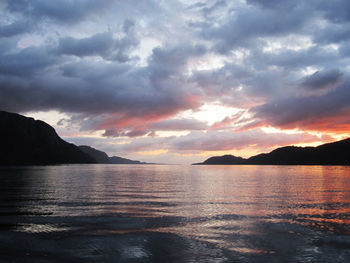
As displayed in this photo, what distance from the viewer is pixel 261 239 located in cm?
2325

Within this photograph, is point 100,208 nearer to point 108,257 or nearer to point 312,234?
point 108,257

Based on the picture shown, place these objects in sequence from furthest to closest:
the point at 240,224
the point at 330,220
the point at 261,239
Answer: the point at 330,220 < the point at 240,224 < the point at 261,239

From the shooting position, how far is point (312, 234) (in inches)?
979

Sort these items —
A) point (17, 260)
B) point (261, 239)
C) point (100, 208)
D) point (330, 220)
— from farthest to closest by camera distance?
point (100, 208) → point (330, 220) → point (261, 239) → point (17, 260)

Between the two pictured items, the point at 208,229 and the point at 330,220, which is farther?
the point at 330,220

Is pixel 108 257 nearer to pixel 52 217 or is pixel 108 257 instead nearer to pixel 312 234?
pixel 52 217

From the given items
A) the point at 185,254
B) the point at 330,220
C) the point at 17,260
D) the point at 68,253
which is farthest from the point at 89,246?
the point at 330,220

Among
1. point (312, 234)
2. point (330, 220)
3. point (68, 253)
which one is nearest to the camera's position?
point (68, 253)

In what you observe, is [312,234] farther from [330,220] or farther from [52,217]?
[52,217]

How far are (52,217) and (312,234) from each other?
2634 cm

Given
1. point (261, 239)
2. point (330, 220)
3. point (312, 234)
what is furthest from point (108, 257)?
point (330, 220)

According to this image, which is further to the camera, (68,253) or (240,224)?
(240,224)

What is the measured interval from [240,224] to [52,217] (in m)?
20.2

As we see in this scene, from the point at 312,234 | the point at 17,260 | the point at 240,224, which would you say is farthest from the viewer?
the point at 240,224
